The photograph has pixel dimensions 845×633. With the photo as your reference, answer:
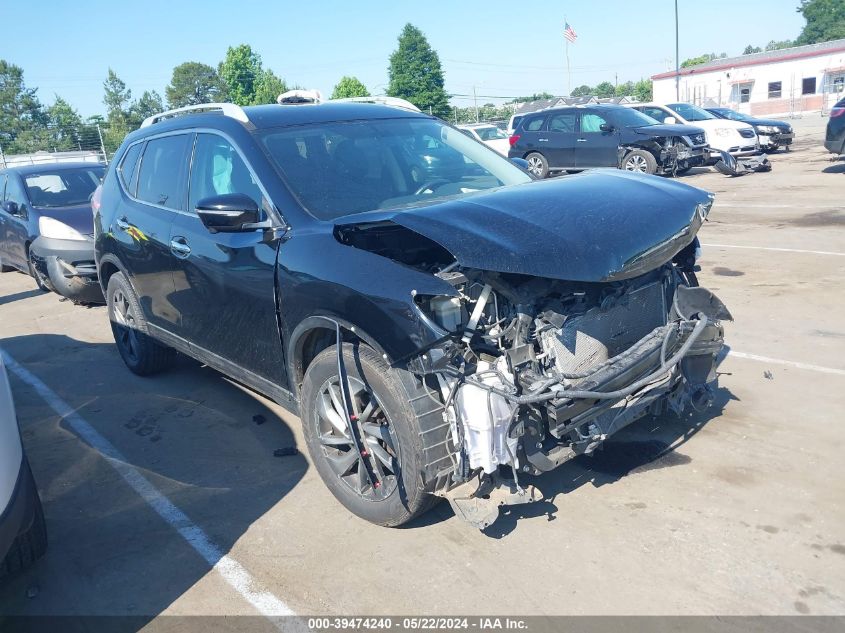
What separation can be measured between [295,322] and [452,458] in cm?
114

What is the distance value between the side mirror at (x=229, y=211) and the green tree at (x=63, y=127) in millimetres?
44960

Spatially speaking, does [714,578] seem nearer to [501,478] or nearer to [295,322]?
[501,478]

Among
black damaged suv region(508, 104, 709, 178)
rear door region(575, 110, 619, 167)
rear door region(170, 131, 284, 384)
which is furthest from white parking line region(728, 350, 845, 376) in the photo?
rear door region(575, 110, 619, 167)

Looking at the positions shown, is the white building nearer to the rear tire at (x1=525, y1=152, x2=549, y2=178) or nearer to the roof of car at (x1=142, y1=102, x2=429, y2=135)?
the rear tire at (x1=525, y1=152, x2=549, y2=178)

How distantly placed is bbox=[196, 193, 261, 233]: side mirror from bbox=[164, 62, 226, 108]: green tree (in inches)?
3748

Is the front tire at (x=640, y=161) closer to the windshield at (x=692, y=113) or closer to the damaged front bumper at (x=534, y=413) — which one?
the windshield at (x=692, y=113)

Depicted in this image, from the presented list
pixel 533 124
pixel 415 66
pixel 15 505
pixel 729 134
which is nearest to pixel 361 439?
pixel 15 505

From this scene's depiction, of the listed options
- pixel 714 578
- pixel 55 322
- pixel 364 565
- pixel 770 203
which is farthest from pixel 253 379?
pixel 770 203

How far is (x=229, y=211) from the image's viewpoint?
3686mm

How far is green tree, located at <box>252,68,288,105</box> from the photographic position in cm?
6644

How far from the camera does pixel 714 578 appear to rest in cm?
302

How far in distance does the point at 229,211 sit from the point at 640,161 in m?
14.4

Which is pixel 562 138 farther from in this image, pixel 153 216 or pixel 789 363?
pixel 153 216

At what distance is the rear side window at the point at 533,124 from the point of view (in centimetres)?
1826
